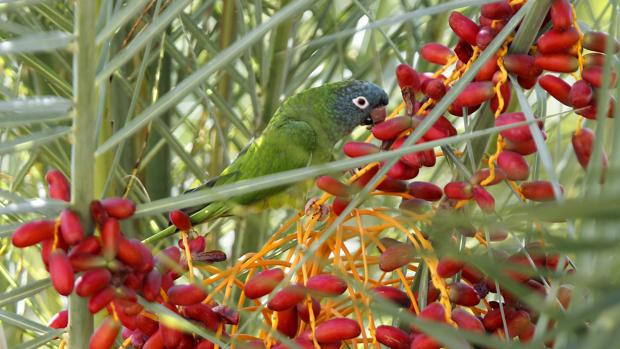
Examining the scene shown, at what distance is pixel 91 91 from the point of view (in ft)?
2.75

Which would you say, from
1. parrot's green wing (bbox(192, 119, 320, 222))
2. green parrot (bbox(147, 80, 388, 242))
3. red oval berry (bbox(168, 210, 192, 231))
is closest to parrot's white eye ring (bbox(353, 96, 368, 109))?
green parrot (bbox(147, 80, 388, 242))

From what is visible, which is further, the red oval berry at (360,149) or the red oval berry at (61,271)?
the red oval berry at (360,149)

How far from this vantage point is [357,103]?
222cm

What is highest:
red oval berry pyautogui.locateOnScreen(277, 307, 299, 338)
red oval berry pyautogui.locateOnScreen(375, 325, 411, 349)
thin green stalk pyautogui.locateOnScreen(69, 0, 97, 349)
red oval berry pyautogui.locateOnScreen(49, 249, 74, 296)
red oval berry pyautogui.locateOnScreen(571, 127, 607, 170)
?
thin green stalk pyautogui.locateOnScreen(69, 0, 97, 349)

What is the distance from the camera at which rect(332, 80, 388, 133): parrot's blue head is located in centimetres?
213

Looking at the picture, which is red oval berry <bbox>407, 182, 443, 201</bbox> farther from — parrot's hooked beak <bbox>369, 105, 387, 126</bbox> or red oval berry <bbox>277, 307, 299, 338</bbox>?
parrot's hooked beak <bbox>369, 105, 387, 126</bbox>

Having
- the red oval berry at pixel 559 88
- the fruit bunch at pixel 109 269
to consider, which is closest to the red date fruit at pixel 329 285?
the fruit bunch at pixel 109 269

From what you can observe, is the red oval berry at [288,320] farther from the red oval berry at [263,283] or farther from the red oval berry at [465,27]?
the red oval berry at [465,27]

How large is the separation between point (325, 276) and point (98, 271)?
0.85ft

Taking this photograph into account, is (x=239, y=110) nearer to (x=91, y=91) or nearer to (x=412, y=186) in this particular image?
(x=412, y=186)

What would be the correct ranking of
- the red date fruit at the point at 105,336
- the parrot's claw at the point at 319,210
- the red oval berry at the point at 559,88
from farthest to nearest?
the parrot's claw at the point at 319,210 < the red oval berry at the point at 559,88 < the red date fruit at the point at 105,336

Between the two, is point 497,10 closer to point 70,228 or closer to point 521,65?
point 521,65

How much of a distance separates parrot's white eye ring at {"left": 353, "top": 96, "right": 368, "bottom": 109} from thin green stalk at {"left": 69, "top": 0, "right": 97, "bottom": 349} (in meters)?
1.36

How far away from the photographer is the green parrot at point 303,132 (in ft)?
6.92
